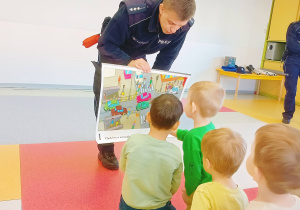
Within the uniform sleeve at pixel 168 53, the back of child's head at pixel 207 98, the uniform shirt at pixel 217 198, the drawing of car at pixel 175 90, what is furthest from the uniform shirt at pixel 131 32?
the uniform shirt at pixel 217 198

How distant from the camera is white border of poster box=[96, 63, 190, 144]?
5.84 ft

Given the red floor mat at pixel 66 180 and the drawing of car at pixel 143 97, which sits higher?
the drawing of car at pixel 143 97

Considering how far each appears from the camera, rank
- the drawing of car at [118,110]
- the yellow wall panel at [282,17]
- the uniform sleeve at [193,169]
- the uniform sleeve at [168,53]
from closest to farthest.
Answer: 1. the uniform sleeve at [193,169]
2. the drawing of car at [118,110]
3. the uniform sleeve at [168,53]
4. the yellow wall panel at [282,17]

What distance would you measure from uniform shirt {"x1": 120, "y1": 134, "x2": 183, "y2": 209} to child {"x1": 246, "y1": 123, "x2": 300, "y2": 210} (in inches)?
18.4

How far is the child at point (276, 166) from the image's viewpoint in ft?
2.98

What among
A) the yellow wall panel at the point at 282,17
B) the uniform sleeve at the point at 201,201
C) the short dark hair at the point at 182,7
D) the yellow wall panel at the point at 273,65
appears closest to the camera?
the uniform sleeve at the point at 201,201

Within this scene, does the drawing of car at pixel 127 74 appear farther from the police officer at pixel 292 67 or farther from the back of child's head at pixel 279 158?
the police officer at pixel 292 67

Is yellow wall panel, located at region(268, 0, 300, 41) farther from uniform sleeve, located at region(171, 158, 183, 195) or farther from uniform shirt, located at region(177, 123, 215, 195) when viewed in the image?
uniform sleeve, located at region(171, 158, 183, 195)

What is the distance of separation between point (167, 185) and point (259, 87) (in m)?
6.09

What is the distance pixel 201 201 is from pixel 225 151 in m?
0.22

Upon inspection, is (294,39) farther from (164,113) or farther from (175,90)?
(164,113)

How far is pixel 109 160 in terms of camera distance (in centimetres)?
226

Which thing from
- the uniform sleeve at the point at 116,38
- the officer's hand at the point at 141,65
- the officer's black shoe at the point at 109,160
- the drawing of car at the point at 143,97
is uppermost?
the uniform sleeve at the point at 116,38

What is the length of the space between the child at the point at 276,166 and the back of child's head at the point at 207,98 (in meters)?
0.60
